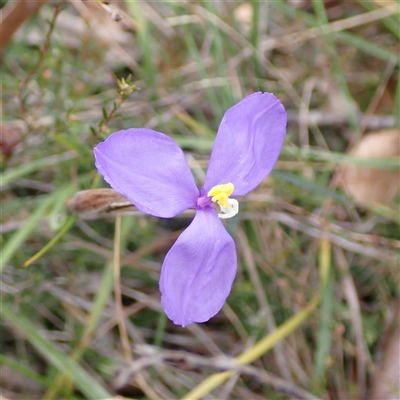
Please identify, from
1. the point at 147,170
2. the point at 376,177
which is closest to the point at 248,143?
the point at 147,170

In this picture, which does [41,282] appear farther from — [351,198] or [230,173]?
[351,198]

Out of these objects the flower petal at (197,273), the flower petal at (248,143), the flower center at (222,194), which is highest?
the flower petal at (248,143)

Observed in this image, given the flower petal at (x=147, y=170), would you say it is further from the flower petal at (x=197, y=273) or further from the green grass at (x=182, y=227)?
the green grass at (x=182, y=227)

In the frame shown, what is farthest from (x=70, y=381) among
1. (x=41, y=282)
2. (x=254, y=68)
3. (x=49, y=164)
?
(x=254, y=68)

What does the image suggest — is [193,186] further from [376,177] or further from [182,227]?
[376,177]

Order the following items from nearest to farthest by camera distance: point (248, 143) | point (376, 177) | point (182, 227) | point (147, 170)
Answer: point (147, 170) < point (248, 143) < point (182, 227) < point (376, 177)

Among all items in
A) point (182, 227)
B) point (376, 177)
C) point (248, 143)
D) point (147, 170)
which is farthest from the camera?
point (376, 177)

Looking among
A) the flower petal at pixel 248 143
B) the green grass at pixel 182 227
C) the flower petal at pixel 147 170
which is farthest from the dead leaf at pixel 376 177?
the flower petal at pixel 147 170
